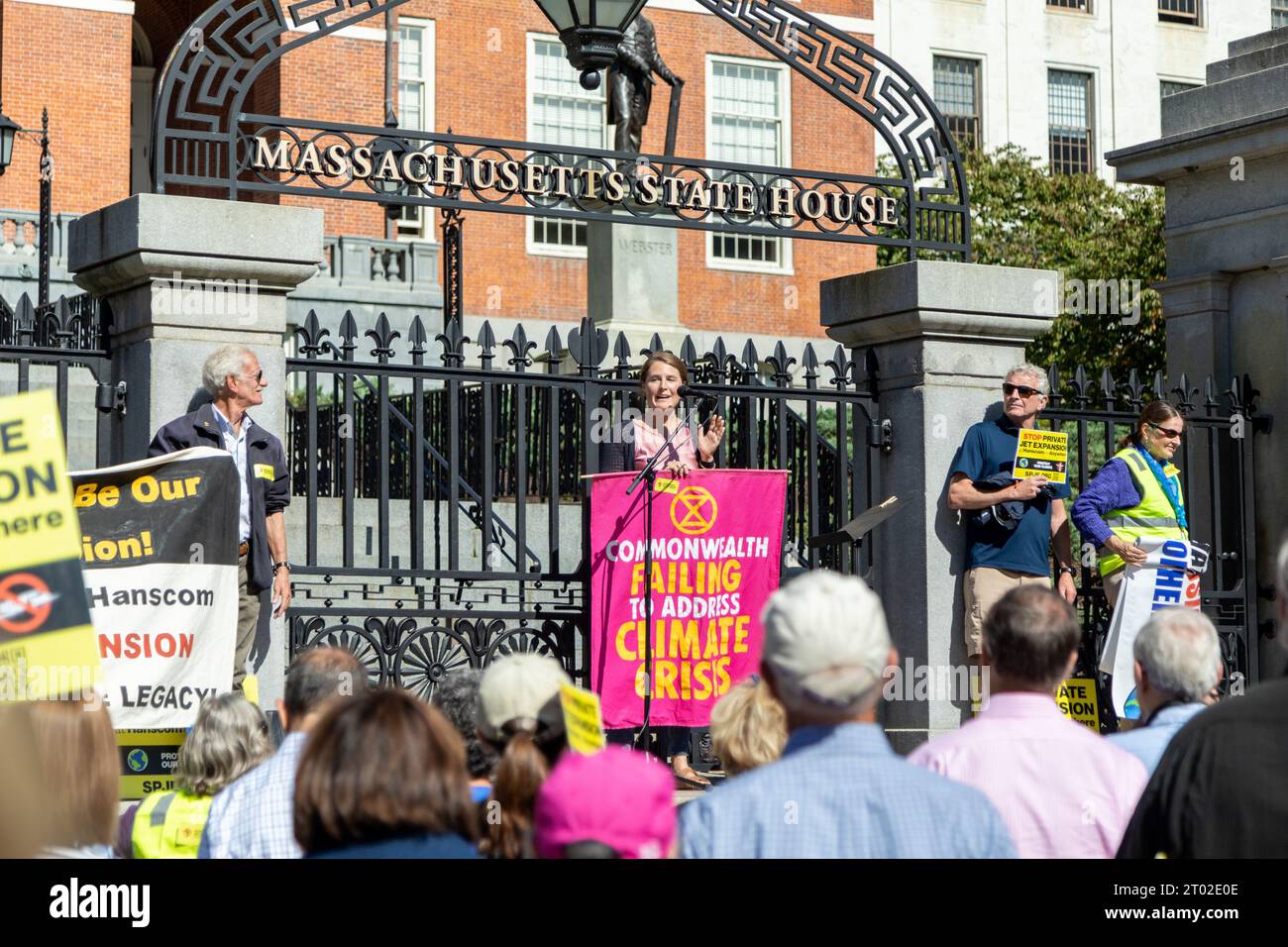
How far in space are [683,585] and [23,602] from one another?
15.4ft

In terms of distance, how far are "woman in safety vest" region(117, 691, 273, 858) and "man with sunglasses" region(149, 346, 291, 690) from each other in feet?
9.35

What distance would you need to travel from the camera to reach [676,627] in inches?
373

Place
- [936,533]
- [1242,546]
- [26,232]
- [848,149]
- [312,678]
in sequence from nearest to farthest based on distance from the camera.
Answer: [312,678]
[936,533]
[1242,546]
[26,232]
[848,149]

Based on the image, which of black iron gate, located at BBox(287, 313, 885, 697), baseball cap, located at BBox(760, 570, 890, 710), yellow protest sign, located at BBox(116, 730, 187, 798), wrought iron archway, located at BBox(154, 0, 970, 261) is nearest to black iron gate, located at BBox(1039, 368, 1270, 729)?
wrought iron archway, located at BBox(154, 0, 970, 261)

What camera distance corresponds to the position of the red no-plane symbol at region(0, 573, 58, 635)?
5.19m

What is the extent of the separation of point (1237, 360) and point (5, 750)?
984 cm

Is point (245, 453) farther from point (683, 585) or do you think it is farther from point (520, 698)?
point (520, 698)

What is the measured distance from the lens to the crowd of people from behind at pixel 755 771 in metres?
3.43

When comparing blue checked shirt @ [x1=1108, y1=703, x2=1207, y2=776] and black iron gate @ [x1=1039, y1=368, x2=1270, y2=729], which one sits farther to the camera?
black iron gate @ [x1=1039, y1=368, x2=1270, y2=729]

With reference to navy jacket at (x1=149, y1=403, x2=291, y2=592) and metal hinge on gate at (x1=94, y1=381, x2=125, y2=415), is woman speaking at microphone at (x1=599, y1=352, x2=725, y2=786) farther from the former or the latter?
metal hinge on gate at (x1=94, y1=381, x2=125, y2=415)

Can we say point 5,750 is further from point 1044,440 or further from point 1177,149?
point 1177,149

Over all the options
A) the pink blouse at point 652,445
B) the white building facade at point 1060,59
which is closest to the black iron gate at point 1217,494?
the pink blouse at point 652,445

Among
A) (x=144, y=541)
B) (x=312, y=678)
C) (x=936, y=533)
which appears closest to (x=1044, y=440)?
(x=936, y=533)

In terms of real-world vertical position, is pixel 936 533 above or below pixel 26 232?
below
